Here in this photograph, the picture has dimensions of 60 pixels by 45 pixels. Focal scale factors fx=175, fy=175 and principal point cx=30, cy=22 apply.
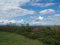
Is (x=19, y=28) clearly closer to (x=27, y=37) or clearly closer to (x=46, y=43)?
(x=27, y=37)

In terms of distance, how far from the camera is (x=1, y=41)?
582 centimetres

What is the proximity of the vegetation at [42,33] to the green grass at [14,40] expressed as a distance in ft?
0.44

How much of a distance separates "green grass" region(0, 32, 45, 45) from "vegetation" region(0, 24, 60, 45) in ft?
0.44

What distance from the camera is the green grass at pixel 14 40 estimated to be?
5.75 metres

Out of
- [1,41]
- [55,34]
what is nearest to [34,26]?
[55,34]

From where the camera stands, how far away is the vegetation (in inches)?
228

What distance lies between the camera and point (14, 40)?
5867mm

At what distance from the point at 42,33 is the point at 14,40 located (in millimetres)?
968

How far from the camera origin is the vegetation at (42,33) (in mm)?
5799

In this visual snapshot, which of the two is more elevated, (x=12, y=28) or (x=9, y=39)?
(x=12, y=28)

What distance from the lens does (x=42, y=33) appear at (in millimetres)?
5812

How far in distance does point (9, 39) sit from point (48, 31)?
4.40 ft

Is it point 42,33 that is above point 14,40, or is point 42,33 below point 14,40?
above

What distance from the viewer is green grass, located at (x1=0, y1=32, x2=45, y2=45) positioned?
18.9ft
